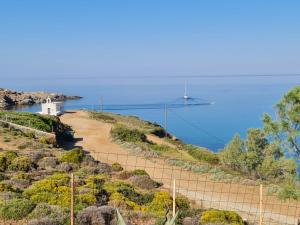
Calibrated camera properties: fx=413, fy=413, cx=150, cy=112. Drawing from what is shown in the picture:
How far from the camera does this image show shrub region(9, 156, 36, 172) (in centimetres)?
1678

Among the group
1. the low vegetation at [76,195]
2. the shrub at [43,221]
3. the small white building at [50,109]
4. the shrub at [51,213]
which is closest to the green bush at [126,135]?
the low vegetation at [76,195]

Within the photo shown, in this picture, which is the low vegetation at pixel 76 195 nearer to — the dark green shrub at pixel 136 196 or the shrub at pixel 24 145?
the dark green shrub at pixel 136 196

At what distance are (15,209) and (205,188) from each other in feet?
36.2

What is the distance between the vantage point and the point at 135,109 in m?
108

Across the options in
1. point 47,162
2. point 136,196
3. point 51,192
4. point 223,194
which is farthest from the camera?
point 47,162

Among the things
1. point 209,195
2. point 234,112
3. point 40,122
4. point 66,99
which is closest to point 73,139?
point 40,122

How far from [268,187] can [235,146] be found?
31.0 ft

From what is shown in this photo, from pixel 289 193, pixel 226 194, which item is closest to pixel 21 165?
pixel 226 194

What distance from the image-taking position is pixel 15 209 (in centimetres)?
995

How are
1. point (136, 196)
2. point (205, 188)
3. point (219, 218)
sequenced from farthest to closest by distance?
point (205, 188) → point (136, 196) → point (219, 218)

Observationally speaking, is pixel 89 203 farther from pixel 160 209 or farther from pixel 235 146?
pixel 235 146

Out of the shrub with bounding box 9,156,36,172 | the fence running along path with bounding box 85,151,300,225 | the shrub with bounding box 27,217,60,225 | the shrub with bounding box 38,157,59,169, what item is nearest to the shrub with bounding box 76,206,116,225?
the shrub with bounding box 27,217,60,225

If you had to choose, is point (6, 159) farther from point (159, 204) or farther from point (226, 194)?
point (226, 194)

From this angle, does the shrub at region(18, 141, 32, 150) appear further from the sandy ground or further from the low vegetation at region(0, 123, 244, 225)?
the sandy ground
